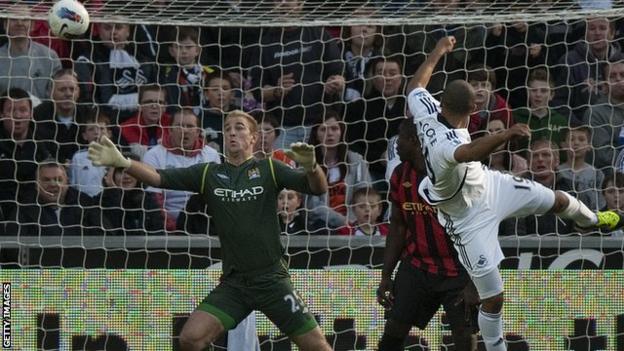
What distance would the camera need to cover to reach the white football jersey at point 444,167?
27.7 ft

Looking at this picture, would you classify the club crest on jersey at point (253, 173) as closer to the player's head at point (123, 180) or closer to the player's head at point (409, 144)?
the player's head at point (409, 144)

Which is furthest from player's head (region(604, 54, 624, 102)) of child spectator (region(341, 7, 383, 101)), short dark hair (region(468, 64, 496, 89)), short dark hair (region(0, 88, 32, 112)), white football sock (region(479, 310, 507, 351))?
short dark hair (region(0, 88, 32, 112))

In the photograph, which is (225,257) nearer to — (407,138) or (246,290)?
(246,290)

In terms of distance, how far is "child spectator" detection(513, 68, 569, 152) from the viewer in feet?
38.6

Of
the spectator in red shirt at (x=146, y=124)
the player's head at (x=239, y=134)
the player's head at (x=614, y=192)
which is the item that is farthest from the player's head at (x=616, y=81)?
the player's head at (x=239, y=134)

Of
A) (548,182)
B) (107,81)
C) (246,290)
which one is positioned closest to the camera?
(246,290)

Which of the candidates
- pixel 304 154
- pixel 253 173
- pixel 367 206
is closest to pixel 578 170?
pixel 367 206

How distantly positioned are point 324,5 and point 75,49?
228 cm

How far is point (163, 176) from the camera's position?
29.8 ft

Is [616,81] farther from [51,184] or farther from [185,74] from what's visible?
[51,184]

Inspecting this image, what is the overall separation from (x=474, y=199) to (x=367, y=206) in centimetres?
255

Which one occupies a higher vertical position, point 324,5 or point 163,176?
point 324,5

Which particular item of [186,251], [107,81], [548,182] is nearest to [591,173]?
[548,182]

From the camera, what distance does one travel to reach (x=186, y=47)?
12.1 meters
